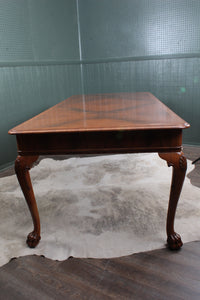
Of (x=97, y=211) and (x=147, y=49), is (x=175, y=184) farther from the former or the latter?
(x=147, y=49)

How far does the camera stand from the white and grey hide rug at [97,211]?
1.62 meters

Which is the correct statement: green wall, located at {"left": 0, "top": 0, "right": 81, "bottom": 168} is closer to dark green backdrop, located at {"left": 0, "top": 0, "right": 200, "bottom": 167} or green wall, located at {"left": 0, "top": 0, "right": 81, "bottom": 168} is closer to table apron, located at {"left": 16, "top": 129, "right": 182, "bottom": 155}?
dark green backdrop, located at {"left": 0, "top": 0, "right": 200, "bottom": 167}

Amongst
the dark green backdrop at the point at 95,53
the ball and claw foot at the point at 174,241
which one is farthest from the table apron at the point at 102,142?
the dark green backdrop at the point at 95,53

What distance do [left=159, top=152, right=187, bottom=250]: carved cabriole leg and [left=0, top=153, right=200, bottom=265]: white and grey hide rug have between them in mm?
91

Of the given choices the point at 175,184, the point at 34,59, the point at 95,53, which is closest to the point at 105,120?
the point at 175,184

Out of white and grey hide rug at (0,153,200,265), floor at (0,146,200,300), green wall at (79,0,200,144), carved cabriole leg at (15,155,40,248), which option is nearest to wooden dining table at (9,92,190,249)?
carved cabriole leg at (15,155,40,248)

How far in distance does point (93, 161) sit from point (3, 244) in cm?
165

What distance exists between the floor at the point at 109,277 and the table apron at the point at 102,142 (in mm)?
667

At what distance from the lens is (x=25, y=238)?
1.72 m

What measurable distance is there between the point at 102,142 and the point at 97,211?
2.63ft

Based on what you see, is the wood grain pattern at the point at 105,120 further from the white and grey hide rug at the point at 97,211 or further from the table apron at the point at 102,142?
the white and grey hide rug at the point at 97,211

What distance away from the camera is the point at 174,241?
1.55 metres

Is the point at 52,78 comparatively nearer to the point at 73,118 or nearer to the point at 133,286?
the point at 73,118

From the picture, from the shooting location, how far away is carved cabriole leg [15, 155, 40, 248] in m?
1.47
